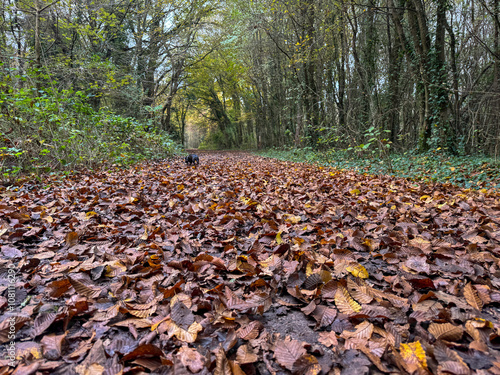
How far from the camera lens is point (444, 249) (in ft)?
6.18

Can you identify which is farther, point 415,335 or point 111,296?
point 111,296

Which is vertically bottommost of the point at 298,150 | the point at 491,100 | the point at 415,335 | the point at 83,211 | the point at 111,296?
the point at 415,335

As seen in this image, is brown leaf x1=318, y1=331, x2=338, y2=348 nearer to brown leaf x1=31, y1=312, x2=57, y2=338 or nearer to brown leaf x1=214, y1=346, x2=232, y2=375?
brown leaf x1=214, y1=346, x2=232, y2=375

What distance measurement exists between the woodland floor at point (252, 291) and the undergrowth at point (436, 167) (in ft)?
7.49

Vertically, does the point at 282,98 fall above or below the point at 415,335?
above

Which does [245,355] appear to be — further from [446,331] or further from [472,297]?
[472,297]

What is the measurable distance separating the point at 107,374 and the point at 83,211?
2426 millimetres

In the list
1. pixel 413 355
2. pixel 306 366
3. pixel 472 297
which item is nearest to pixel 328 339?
pixel 306 366

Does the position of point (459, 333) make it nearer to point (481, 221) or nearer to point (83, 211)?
point (481, 221)

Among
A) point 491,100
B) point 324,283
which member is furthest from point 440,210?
point 491,100

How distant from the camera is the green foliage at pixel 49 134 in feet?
15.0

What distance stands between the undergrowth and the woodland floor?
228 centimetres

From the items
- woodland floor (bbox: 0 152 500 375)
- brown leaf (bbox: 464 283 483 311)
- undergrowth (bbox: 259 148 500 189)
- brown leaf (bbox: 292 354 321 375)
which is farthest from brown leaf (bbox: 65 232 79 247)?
undergrowth (bbox: 259 148 500 189)

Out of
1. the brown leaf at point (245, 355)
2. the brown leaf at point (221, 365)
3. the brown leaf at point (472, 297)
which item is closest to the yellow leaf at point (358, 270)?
the brown leaf at point (472, 297)
